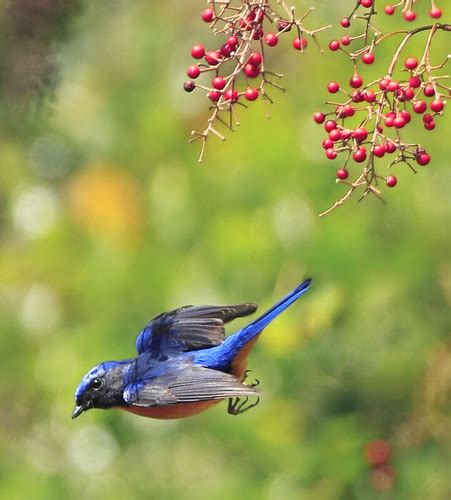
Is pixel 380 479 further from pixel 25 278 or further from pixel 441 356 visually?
pixel 25 278

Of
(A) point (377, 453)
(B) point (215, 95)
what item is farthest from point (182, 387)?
(A) point (377, 453)

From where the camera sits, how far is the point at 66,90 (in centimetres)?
892

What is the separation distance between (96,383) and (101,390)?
0.03 meters

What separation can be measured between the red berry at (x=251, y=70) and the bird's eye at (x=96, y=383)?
51.2 inches

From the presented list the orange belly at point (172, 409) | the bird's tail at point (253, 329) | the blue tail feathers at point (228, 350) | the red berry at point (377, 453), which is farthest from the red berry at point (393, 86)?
the red berry at point (377, 453)

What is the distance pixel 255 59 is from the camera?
274cm

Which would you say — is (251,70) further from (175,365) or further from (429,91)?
(175,365)

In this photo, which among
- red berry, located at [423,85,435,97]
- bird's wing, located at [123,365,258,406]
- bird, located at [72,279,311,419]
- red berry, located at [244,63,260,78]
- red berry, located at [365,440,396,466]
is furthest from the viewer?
red berry, located at [365,440,396,466]

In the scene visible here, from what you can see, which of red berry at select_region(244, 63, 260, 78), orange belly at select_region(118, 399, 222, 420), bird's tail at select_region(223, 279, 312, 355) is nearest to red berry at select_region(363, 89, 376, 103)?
red berry at select_region(244, 63, 260, 78)

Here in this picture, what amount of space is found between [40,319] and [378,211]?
2.14 meters

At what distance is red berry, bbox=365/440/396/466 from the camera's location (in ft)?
19.5

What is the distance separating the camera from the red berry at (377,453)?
5934 mm

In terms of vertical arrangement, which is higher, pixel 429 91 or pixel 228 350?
pixel 228 350

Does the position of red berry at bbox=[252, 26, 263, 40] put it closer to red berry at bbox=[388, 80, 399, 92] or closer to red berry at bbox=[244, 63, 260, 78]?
red berry at bbox=[244, 63, 260, 78]
